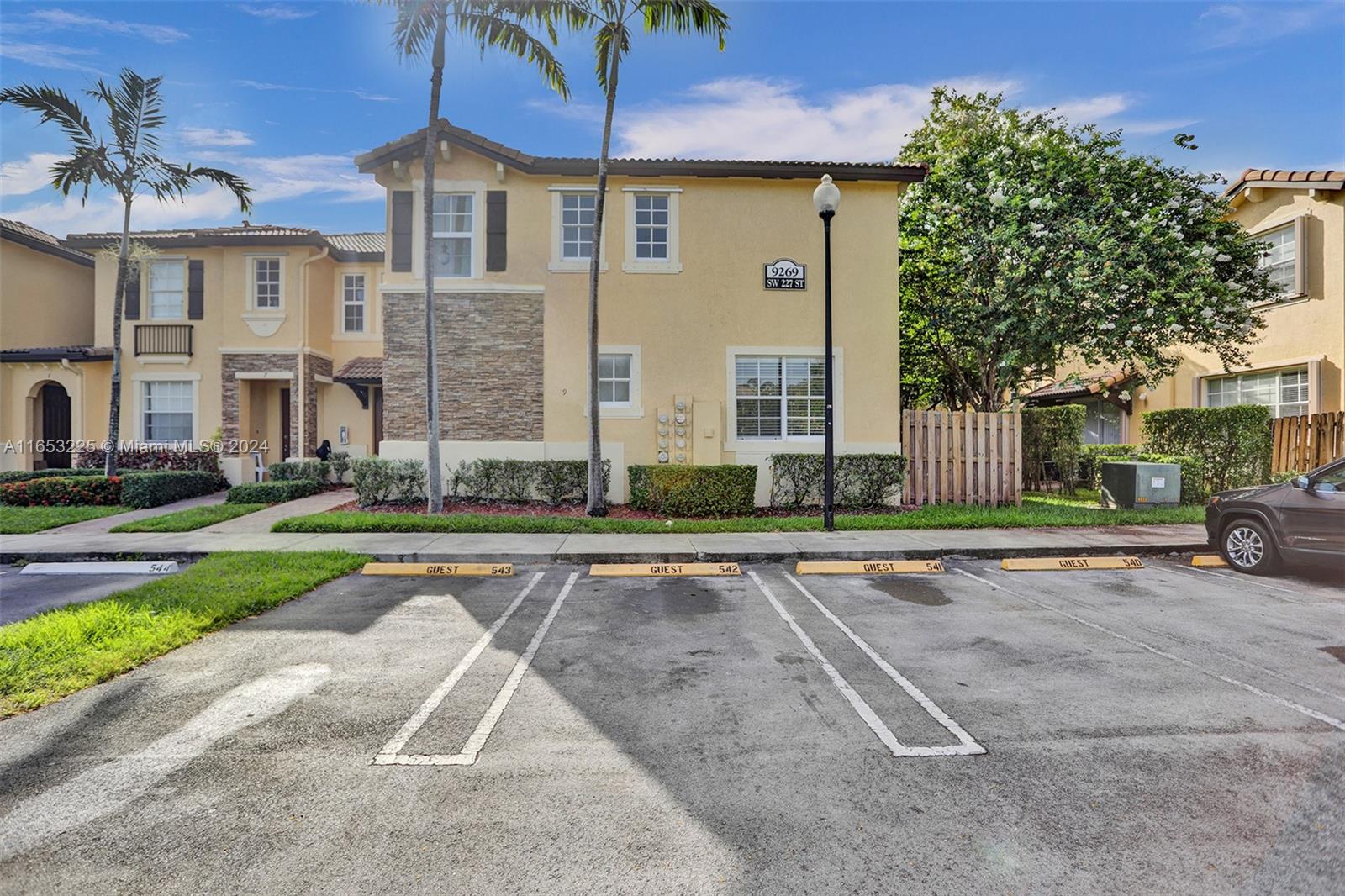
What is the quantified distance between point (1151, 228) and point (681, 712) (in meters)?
14.5

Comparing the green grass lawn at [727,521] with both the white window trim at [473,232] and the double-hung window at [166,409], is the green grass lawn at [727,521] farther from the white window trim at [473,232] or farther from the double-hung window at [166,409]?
the double-hung window at [166,409]

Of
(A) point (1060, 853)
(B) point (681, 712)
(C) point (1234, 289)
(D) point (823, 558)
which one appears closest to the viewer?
(A) point (1060, 853)

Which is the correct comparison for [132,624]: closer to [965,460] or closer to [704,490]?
[704,490]

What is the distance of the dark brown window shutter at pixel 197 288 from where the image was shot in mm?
17406

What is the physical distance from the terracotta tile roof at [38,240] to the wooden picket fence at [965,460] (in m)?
23.5

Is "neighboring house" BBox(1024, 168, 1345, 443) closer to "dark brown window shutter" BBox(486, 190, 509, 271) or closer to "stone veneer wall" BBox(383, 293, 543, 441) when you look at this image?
"stone veneer wall" BBox(383, 293, 543, 441)

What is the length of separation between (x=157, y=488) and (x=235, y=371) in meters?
4.93

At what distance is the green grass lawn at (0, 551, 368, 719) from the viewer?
4363 mm

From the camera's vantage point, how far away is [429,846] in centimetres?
268

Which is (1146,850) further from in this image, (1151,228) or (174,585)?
(1151,228)

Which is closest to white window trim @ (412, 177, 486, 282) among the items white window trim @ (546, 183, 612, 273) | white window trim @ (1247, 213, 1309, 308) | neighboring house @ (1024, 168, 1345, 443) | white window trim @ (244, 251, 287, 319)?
white window trim @ (546, 183, 612, 273)

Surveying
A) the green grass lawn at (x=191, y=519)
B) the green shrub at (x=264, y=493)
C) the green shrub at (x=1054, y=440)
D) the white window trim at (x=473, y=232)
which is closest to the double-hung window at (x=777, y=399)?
the green shrub at (x=1054, y=440)

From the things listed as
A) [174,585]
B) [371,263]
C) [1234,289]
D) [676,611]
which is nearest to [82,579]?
[174,585]

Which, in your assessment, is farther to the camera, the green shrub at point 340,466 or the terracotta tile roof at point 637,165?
the green shrub at point 340,466
